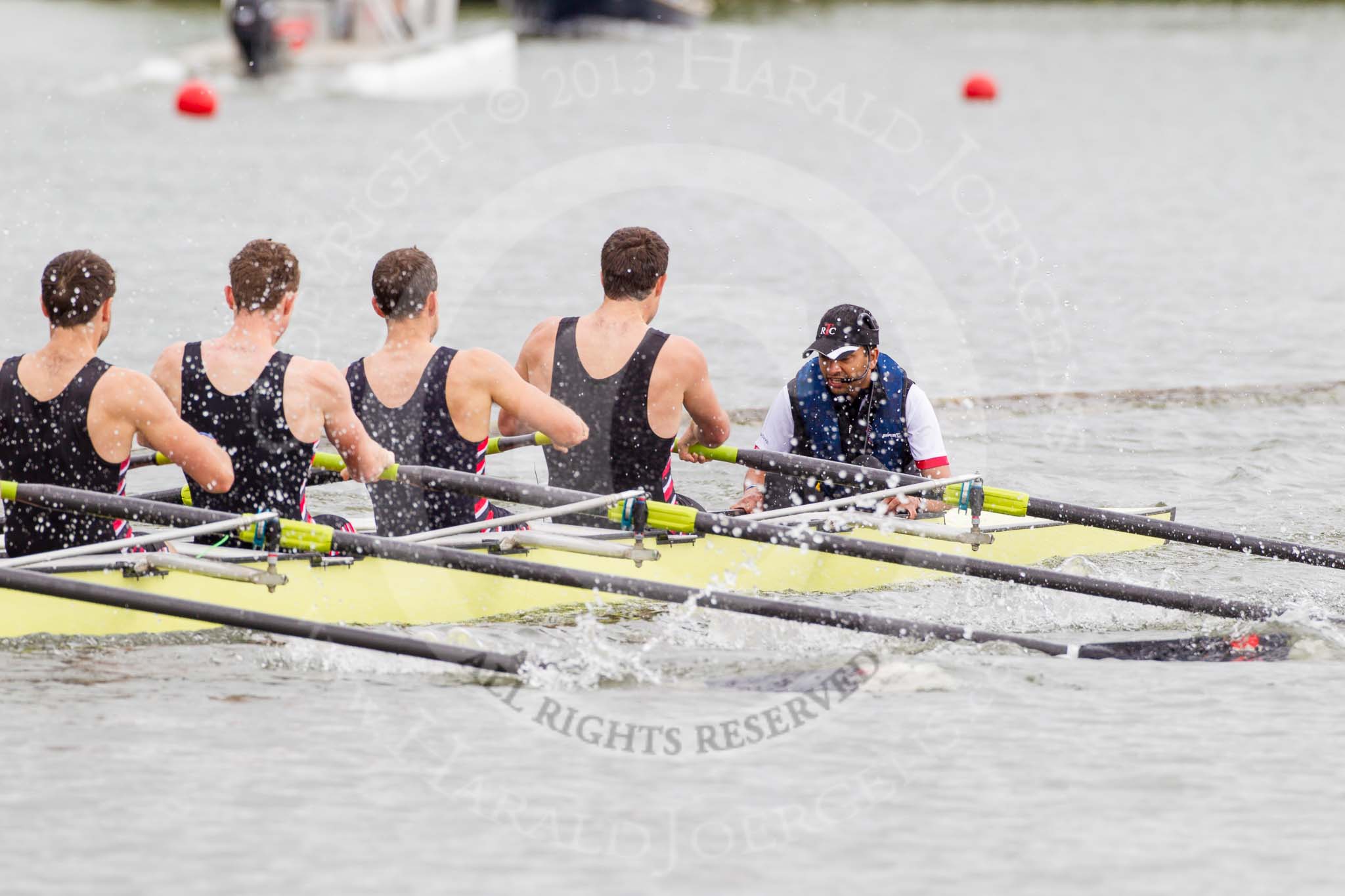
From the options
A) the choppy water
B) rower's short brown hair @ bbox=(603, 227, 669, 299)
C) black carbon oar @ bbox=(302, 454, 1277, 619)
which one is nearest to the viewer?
the choppy water

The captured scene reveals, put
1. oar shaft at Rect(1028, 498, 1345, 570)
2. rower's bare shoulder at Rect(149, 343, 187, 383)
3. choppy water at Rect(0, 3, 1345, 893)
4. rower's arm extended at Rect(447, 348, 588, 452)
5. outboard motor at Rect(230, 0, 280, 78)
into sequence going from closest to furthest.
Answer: choppy water at Rect(0, 3, 1345, 893) < rower's bare shoulder at Rect(149, 343, 187, 383) < rower's arm extended at Rect(447, 348, 588, 452) < oar shaft at Rect(1028, 498, 1345, 570) < outboard motor at Rect(230, 0, 280, 78)

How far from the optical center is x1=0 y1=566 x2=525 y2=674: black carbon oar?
6340 millimetres

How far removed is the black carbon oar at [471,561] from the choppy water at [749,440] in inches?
14.2

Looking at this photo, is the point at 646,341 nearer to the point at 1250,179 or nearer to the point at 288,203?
the point at 288,203

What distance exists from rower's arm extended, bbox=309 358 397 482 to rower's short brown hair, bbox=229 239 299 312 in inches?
11.7

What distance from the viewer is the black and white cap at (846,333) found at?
7.93 metres

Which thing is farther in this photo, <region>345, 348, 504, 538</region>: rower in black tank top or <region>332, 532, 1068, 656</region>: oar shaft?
<region>345, 348, 504, 538</region>: rower in black tank top

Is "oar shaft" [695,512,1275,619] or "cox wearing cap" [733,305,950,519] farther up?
"cox wearing cap" [733,305,950,519]

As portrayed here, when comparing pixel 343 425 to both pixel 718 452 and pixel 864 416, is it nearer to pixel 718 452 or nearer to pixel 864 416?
pixel 718 452

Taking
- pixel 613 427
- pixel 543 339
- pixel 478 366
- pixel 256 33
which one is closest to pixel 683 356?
pixel 613 427

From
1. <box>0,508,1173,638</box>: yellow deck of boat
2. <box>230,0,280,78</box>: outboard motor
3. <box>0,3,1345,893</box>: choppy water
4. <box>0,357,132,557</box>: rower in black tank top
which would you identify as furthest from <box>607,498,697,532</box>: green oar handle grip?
<box>230,0,280,78</box>: outboard motor

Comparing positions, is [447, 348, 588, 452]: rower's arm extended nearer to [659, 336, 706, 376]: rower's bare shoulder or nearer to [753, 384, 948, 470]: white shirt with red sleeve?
[659, 336, 706, 376]: rower's bare shoulder

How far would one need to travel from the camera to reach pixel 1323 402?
13898mm

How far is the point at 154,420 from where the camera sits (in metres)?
6.55
